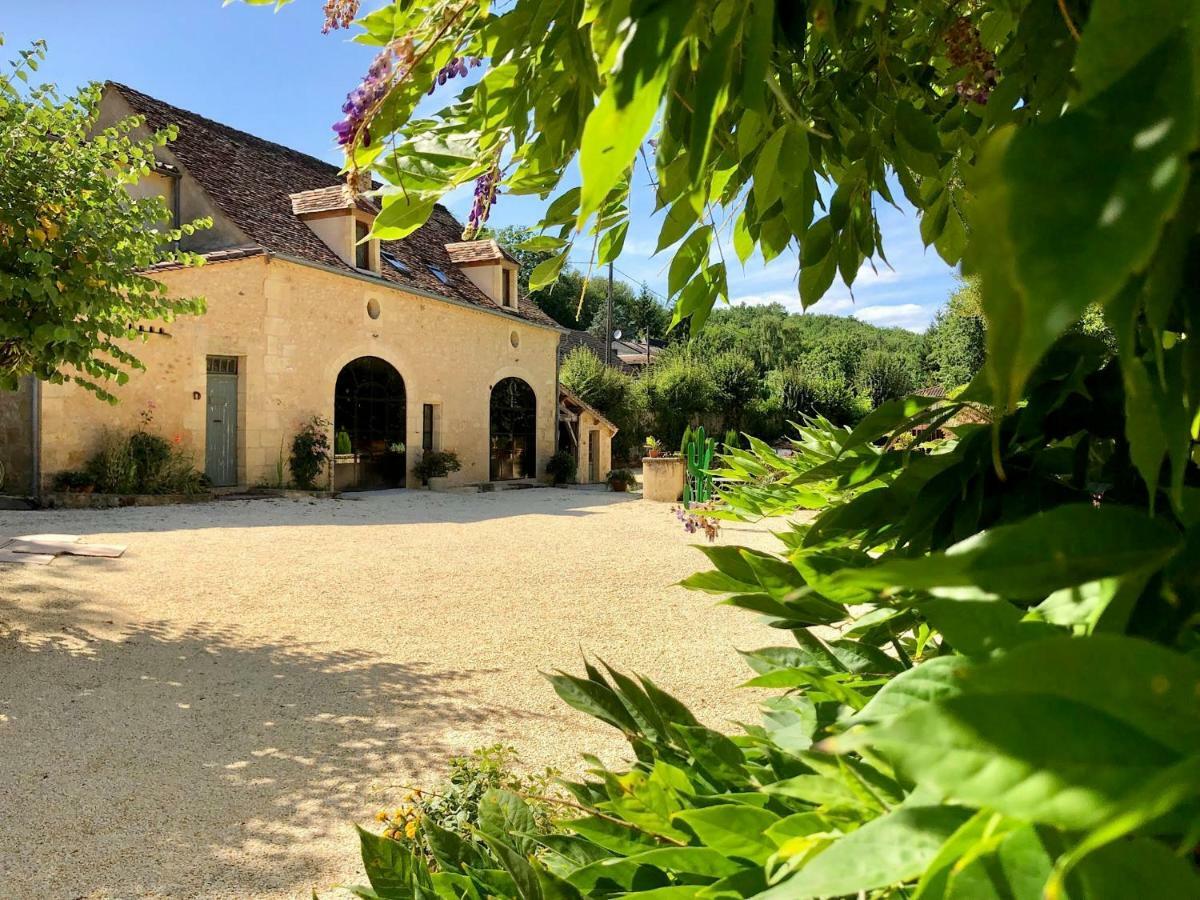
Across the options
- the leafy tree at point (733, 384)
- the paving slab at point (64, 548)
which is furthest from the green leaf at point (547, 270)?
the leafy tree at point (733, 384)

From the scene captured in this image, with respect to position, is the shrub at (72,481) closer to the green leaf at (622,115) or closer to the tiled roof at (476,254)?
the tiled roof at (476,254)

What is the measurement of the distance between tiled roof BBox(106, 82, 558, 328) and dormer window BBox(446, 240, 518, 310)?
196mm

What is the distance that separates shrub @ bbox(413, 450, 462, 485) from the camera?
17.5 metres

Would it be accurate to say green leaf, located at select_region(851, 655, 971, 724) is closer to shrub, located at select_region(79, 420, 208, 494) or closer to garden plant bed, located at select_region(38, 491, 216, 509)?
garden plant bed, located at select_region(38, 491, 216, 509)

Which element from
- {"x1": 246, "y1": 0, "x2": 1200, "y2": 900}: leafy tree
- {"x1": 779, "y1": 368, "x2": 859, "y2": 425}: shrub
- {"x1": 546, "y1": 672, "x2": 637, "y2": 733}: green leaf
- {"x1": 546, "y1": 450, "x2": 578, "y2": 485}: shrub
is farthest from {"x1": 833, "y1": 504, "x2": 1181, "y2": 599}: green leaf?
{"x1": 779, "y1": 368, "x2": 859, "y2": 425}: shrub

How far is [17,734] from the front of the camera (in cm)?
416

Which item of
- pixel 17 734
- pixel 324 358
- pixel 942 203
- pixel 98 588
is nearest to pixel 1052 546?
pixel 942 203

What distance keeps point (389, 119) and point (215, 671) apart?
5.31m

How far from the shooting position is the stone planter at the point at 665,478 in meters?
16.8

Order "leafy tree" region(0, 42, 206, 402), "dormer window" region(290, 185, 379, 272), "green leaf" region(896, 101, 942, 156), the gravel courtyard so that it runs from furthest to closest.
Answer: "dormer window" region(290, 185, 379, 272) < "leafy tree" region(0, 42, 206, 402) < the gravel courtyard < "green leaf" region(896, 101, 942, 156)

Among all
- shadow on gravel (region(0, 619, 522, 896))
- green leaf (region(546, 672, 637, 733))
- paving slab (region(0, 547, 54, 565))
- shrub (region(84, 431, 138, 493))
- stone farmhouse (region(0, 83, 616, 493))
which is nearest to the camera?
green leaf (region(546, 672, 637, 733))

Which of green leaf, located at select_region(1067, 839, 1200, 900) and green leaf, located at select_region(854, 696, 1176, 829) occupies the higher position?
green leaf, located at select_region(854, 696, 1176, 829)

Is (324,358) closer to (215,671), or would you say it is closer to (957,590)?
(215,671)

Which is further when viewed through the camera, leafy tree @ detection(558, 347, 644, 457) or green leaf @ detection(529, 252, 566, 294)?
leafy tree @ detection(558, 347, 644, 457)
